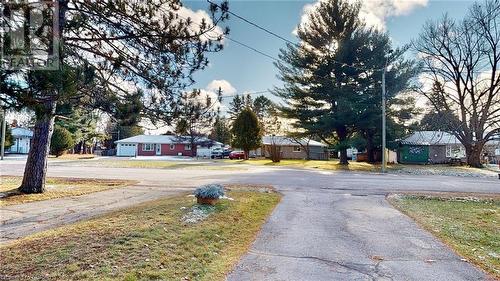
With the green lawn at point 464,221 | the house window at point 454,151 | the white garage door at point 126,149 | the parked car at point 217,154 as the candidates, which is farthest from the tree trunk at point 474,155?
the white garage door at point 126,149

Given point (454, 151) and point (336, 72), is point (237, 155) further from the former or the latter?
point (454, 151)

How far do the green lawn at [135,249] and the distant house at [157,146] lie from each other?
4545 cm

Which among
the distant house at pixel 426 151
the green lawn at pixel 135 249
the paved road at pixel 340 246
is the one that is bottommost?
the paved road at pixel 340 246

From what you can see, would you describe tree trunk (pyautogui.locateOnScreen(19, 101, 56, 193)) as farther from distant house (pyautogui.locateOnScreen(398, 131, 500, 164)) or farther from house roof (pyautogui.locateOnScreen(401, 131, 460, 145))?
house roof (pyautogui.locateOnScreen(401, 131, 460, 145))

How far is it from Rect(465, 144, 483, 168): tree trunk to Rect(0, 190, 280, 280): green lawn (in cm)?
3126

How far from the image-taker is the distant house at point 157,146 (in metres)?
52.2

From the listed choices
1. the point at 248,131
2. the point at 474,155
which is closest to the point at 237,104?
the point at 248,131

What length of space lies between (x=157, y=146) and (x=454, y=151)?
138ft

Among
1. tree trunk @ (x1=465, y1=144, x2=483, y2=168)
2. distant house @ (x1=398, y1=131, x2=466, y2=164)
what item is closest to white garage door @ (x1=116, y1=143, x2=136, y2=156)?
distant house @ (x1=398, y1=131, x2=466, y2=164)

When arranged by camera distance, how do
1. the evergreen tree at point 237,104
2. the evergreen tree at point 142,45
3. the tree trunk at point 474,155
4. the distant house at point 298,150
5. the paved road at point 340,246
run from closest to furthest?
the paved road at point 340,246
the evergreen tree at point 142,45
the tree trunk at point 474,155
the distant house at point 298,150
the evergreen tree at point 237,104

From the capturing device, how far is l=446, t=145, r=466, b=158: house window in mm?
38188

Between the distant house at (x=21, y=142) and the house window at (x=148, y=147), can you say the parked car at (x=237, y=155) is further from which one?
the distant house at (x=21, y=142)

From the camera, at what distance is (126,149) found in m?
52.7

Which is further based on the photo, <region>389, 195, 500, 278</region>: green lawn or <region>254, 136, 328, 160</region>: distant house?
<region>254, 136, 328, 160</region>: distant house
